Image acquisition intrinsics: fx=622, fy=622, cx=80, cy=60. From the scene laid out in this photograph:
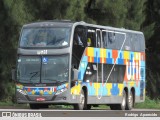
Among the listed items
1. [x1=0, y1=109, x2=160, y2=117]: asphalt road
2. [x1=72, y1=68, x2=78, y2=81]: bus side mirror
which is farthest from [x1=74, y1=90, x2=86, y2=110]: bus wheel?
[x1=0, y1=109, x2=160, y2=117]: asphalt road

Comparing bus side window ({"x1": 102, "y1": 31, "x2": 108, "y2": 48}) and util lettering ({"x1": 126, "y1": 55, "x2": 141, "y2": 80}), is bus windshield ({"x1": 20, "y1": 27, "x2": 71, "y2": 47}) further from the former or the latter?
util lettering ({"x1": 126, "y1": 55, "x2": 141, "y2": 80})

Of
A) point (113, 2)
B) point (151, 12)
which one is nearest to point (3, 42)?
point (113, 2)

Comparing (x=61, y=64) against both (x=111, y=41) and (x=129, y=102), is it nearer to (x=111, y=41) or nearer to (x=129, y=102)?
(x=111, y=41)

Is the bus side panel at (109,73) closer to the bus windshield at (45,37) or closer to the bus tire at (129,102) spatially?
the bus tire at (129,102)

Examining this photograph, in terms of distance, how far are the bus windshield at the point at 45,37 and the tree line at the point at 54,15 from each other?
6.02 metres

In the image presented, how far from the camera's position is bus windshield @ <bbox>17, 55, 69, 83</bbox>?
83.0 feet

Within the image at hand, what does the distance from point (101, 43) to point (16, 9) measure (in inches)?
247

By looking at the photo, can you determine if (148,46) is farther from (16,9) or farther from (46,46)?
(46,46)

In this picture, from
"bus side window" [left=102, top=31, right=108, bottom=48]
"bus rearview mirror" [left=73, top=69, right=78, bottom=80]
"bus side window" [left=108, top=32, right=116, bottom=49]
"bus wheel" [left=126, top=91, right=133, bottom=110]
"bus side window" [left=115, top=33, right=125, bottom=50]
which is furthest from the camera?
"bus wheel" [left=126, top=91, right=133, bottom=110]

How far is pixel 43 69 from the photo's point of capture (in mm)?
25547

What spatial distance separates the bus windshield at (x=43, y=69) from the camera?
25312 mm

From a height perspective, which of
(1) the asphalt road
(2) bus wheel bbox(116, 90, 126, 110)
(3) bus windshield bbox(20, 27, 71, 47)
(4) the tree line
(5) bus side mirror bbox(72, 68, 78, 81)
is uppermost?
(4) the tree line

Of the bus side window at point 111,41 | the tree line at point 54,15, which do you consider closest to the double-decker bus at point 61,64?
the bus side window at point 111,41

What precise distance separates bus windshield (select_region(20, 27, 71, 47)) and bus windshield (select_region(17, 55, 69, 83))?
55cm
